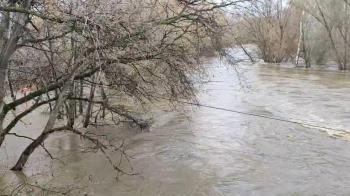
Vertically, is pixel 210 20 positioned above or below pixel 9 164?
above

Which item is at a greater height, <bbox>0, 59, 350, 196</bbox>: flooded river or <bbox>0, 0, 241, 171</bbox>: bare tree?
<bbox>0, 0, 241, 171</bbox>: bare tree

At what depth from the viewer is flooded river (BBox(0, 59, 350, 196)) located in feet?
36.3

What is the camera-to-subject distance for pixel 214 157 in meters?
13.5

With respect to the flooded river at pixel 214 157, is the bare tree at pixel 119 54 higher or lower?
higher

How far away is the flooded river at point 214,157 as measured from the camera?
36.3 ft

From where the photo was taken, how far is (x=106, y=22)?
20.0ft

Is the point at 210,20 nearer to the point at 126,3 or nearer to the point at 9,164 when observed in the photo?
the point at 126,3

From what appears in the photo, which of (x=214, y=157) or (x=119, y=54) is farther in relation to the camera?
(x=214, y=157)

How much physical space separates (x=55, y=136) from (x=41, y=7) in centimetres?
973

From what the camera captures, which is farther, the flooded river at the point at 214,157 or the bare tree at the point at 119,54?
the flooded river at the point at 214,157

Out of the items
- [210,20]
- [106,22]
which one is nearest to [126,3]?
[210,20]

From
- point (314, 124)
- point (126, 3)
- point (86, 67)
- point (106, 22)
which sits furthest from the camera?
point (314, 124)

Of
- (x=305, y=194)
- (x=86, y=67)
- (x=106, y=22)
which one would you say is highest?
(x=106, y=22)

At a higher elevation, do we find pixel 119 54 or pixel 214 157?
pixel 119 54
